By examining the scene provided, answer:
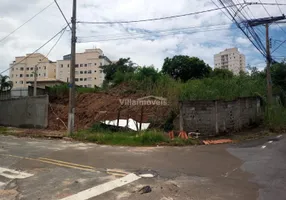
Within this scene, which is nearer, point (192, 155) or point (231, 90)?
point (192, 155)

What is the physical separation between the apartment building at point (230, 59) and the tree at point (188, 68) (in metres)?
9.72

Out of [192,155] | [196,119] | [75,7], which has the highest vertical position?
[75,7]

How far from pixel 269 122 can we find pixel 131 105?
29.5ft

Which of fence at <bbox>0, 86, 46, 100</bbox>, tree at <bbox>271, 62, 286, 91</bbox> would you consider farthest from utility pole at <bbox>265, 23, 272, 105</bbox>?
fence at <bbox>0, 86, 46, 100</bbox>

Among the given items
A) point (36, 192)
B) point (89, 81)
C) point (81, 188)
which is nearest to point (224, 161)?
point (81, 188)

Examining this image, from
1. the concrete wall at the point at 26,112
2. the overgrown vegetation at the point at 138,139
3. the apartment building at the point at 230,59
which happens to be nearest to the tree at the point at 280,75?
the overgrown vegetation at the point at 138,139

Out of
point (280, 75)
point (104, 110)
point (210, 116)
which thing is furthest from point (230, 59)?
point (210, 116)

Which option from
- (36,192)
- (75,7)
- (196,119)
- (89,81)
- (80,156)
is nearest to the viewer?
(36,192)

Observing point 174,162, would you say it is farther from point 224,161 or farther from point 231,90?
point 231,90

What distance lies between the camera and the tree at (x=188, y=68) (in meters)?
46.0

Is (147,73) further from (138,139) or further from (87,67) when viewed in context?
(87,67)

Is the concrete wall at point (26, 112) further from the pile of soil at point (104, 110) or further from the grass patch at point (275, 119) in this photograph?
the grass patch at point (275, 119)

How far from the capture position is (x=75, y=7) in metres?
15.4

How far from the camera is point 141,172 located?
699 cm
